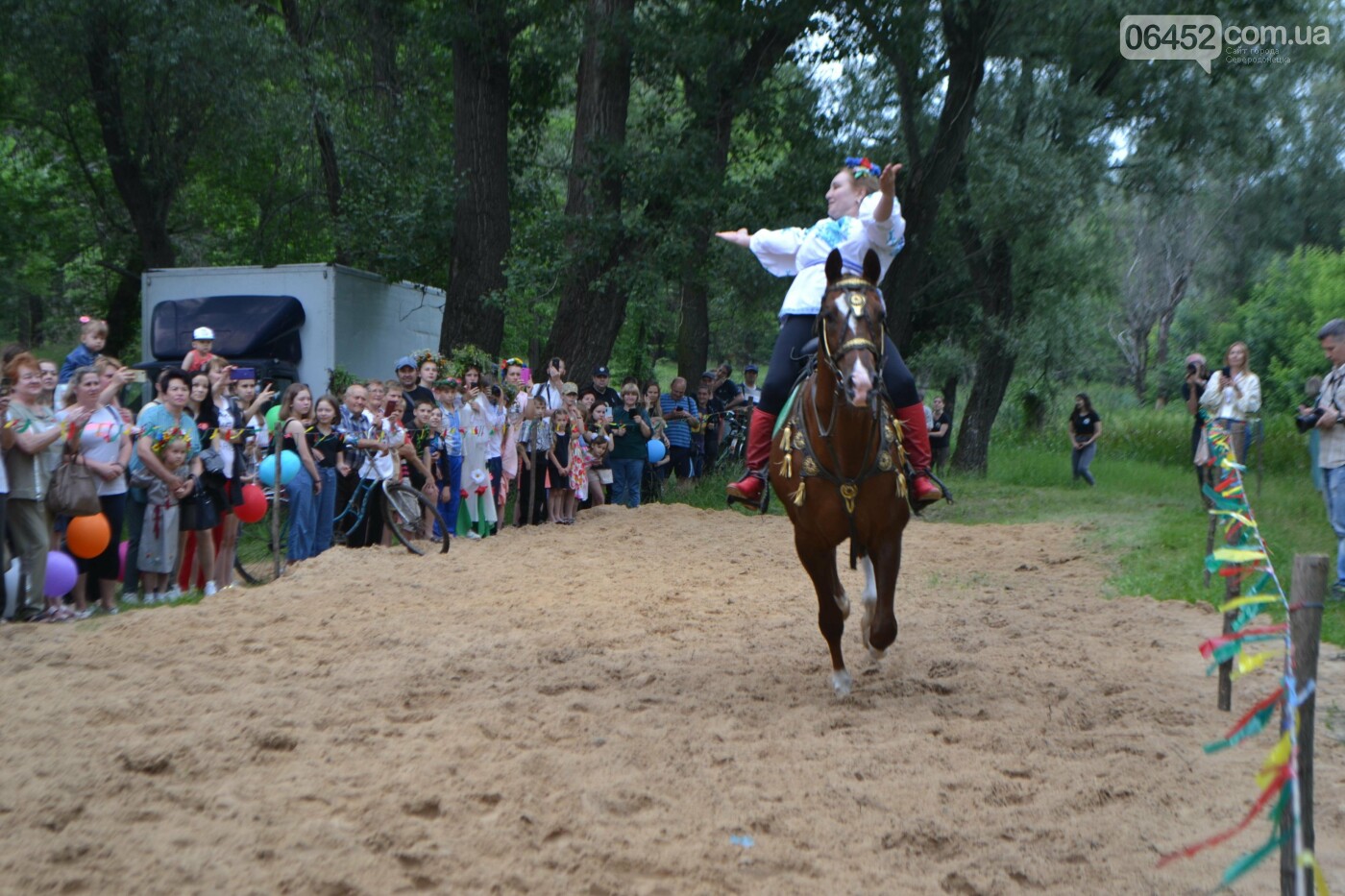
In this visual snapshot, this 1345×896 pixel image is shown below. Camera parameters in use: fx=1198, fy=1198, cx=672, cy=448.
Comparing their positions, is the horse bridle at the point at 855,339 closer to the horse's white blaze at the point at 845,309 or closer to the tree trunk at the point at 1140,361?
the horse's white blaze at the point at 845,309

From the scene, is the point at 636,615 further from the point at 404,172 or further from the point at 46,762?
the point at 404,172

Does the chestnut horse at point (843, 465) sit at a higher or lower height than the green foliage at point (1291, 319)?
lower

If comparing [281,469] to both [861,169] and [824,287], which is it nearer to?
[824,287]

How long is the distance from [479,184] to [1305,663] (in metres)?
16.8

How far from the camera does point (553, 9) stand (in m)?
18.7

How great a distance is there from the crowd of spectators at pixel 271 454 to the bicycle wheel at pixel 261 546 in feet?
0.98

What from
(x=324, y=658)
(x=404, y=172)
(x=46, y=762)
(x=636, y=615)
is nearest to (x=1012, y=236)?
(x=404, y=172)

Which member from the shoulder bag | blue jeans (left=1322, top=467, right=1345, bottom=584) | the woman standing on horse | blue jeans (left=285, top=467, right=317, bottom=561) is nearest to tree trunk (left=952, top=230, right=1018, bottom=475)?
blue jeans (left=1322, top=467, right=1345, bottom=584)

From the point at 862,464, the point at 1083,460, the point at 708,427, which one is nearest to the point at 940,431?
the point at 1083,460

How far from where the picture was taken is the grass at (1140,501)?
1115 cm

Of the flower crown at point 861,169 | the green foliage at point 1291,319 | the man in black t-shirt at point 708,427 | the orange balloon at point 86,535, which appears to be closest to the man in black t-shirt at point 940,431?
the man in black t-shirt at point 708,427

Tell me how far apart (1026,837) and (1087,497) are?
16.0 metres

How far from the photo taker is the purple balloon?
347 inches

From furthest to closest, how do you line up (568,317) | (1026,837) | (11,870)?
(568,317), (1026,837), (11,870)
